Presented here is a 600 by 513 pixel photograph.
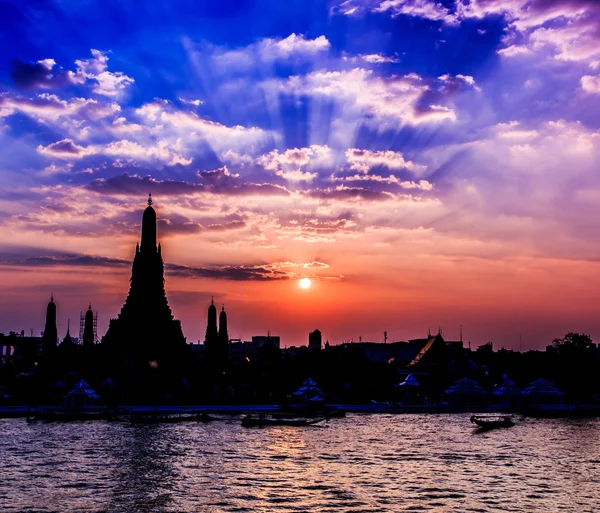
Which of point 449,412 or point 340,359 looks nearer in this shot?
point 449,412

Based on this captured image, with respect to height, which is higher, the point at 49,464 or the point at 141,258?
the point at 141,258

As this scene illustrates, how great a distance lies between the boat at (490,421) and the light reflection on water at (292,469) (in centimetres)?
457

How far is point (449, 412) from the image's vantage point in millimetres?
115562

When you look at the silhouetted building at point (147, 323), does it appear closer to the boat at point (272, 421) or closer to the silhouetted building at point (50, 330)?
the silhouetted building at point (50, 330)

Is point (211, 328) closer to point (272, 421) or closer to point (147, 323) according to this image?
point (147, 323)

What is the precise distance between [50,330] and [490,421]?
7506cm

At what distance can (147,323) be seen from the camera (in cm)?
12925

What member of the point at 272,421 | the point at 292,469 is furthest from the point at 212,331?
the point at 292,469

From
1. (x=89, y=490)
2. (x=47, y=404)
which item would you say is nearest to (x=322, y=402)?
(x=47, y=404)

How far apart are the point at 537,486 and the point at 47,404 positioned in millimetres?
81684

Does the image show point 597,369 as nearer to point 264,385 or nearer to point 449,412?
point 449,412

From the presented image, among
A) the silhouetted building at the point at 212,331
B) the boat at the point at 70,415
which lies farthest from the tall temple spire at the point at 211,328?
the boat at the point at 70,415

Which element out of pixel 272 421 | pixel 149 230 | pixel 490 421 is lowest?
pixel 490 421

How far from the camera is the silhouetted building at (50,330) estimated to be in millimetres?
130000
